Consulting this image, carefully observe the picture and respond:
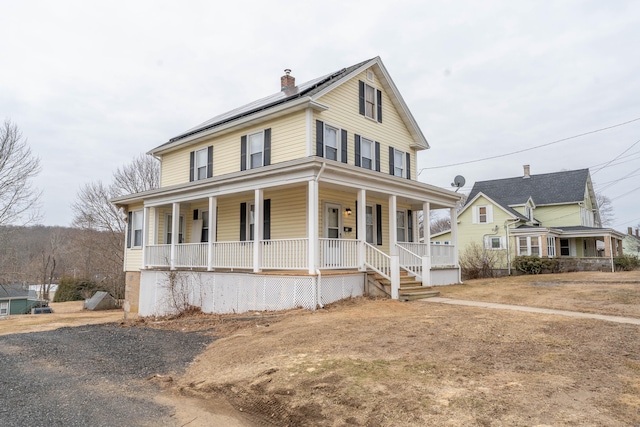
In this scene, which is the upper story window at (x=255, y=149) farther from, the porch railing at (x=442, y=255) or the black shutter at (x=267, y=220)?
the porch railing at (x=442, y=255)

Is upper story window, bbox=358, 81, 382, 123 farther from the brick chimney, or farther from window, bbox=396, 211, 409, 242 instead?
window, bbox=396, 211, 409, 242

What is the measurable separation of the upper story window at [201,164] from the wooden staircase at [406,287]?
8662 mm

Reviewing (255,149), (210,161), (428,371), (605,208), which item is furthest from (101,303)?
(605,208)

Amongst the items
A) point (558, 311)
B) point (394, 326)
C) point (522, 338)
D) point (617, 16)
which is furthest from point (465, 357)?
point (617, 16)

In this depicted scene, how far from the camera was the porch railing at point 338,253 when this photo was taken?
11273 millimetres

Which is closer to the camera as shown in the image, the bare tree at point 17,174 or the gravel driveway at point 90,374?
the gravel driveway at point 90,374

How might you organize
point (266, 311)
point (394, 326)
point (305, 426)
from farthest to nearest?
point (266, 311) < point (394, 326) < point (305, 426)

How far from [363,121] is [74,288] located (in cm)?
3380

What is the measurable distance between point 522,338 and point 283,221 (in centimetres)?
Answer: 932

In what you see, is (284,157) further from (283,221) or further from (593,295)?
(593,295)

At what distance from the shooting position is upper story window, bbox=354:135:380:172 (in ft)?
50.0

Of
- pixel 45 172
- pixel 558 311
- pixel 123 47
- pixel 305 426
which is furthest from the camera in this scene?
pixel 45 172

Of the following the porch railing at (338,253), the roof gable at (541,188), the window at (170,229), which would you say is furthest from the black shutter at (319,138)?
the roof gable at (541,188)

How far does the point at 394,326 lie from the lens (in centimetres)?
746
